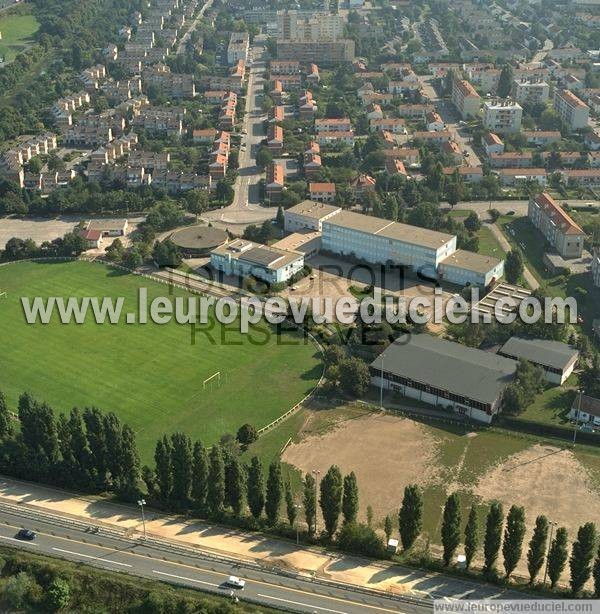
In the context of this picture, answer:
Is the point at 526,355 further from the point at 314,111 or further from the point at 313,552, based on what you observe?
the point at 314,111

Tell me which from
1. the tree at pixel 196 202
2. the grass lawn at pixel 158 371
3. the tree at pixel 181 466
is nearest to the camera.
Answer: the tree at pixel 181 466

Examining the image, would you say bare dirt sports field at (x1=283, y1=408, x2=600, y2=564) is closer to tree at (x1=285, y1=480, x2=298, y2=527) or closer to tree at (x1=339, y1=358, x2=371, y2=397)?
tree at (x1=339, y1=358, x2=371, y2=397)

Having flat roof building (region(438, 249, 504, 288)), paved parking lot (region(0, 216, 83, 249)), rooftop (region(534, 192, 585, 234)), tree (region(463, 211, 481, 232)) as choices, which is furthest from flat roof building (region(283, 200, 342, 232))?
paved parking lot (region(0, 216, 83, 249))

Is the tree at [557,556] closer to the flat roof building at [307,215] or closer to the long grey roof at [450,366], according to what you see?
the long grey roof at [450,366]

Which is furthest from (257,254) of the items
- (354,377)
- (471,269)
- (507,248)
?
(507,248)

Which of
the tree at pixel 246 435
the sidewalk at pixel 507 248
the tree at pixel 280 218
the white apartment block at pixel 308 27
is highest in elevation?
the white apartment block at pixel 308 27

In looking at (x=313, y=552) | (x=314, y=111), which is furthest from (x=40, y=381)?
(x=314, y=111)

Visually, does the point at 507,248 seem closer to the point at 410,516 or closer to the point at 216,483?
the point at 410,516

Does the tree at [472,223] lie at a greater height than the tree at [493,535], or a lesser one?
greater

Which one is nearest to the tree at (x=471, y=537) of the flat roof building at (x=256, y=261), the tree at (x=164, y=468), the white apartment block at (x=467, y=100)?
the tree at (x=164, y=468)
